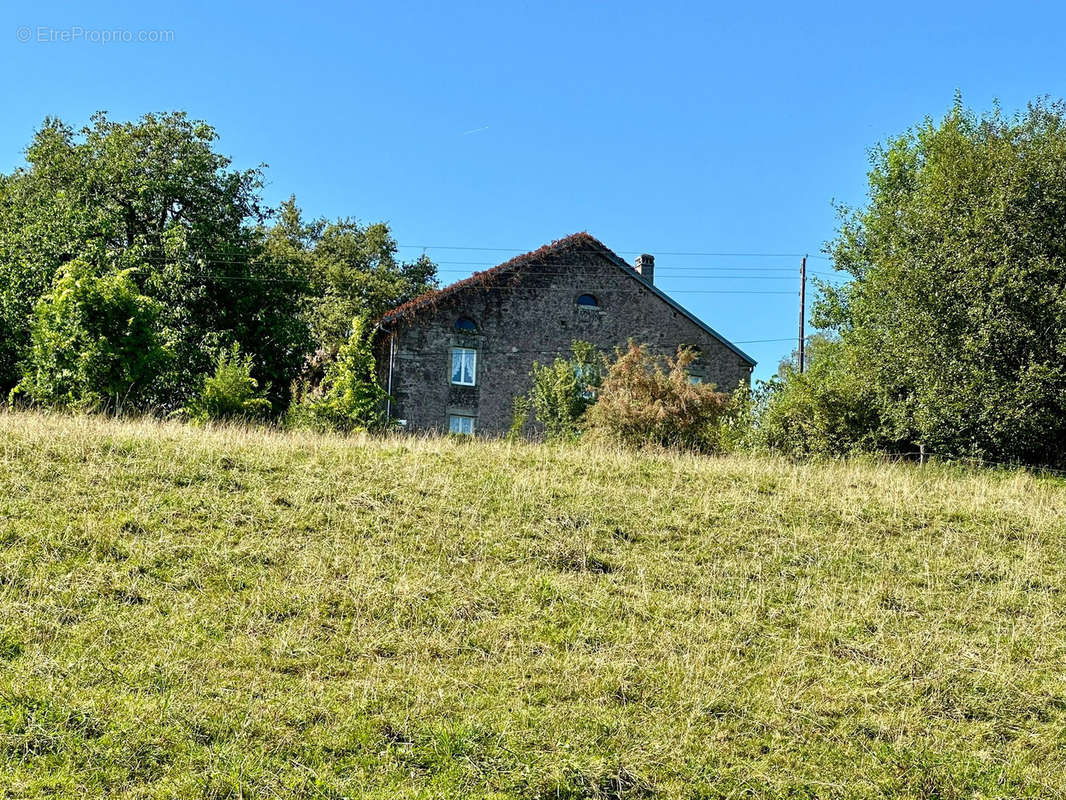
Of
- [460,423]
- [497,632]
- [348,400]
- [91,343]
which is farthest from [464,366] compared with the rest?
[497,632]

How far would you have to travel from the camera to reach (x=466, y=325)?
109 feet

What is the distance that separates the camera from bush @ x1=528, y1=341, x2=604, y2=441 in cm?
2641

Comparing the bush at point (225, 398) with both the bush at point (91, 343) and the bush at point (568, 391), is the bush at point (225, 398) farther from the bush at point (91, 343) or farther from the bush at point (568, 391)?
the bush at point (568, 391)

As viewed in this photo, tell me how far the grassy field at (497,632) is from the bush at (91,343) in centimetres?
526

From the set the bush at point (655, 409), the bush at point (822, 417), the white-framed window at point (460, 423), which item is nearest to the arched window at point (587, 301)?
the white-framed window at point (460, 423)

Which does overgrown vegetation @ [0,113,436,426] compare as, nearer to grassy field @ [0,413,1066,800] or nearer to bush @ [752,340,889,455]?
bush @ [752,340,889,455]

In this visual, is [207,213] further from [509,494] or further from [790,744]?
[790,744]

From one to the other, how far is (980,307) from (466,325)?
17899mm

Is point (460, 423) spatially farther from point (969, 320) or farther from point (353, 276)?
point (969, 320)

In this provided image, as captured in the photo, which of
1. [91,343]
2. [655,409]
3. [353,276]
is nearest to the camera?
[91,343]

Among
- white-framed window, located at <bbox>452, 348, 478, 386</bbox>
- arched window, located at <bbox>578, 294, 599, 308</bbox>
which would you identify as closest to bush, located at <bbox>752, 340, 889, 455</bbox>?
arched window, located at <bbox>578, 294, 599, 308</bbox>

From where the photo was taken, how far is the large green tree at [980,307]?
20016 millimetres

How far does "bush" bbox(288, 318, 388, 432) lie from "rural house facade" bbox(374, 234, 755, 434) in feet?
22.4

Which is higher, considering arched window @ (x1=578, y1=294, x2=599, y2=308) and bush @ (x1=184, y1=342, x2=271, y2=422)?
arched window @ (x1=578, y1=294, x2=599, y2=308)
